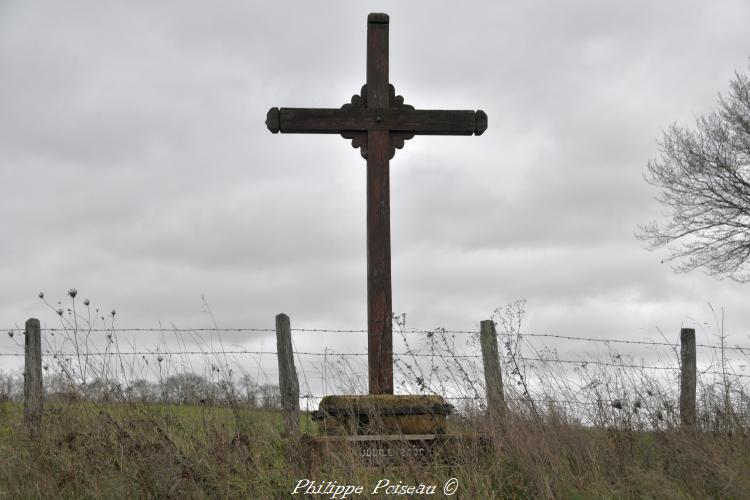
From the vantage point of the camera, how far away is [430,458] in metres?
5.34

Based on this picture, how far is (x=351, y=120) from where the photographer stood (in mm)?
6672

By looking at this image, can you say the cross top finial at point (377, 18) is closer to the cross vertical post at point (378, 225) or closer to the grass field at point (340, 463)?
the cross vertical post at point (378, 225)

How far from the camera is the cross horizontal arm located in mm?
6668

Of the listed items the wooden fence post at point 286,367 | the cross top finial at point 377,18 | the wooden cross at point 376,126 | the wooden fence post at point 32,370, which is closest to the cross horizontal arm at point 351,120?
the wooden cross at point 376,126

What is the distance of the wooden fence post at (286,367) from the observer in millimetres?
7750

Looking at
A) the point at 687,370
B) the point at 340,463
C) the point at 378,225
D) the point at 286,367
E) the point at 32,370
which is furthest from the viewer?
the point at 32,370

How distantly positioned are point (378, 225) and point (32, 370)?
16.0ft

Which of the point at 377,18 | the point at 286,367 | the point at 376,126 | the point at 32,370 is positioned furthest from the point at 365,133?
the point at 32,370

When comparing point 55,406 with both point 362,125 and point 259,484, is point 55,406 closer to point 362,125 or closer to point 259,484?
point 259,484

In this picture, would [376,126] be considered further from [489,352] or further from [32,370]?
[32,370]

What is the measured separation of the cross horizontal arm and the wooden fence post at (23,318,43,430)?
4.18 meters

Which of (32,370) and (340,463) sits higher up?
(32,370)

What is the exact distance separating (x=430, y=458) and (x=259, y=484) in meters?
1.22

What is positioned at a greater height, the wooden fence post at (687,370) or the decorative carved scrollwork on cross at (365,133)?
the decorative carved scrollwork on cross at (365,133)
